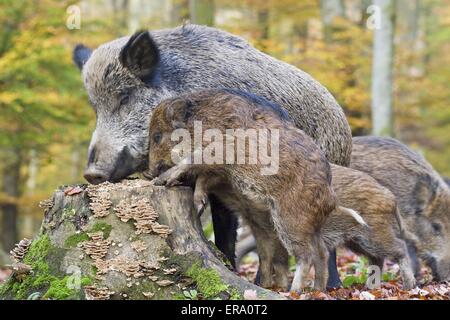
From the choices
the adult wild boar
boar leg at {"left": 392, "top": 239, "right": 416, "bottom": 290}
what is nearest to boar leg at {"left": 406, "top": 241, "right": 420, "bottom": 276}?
boar leg at {"left": 392, "top": 239, "right": 416, "bottom": 290}

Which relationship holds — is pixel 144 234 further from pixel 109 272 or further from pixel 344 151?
pixel 344 151

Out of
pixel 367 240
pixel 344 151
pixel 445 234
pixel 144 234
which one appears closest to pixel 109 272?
pixel 144 234

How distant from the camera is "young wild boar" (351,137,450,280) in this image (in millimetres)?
8086

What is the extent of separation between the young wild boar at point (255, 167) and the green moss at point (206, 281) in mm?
594

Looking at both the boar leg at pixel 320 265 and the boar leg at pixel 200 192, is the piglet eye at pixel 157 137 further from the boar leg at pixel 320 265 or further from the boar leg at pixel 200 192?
the boar leg at pixel 320 265

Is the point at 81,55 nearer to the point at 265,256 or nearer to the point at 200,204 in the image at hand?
the point at 200,204

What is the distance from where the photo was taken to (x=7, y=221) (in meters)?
17.8

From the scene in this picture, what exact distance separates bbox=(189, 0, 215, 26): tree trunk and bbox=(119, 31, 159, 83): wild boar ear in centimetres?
652

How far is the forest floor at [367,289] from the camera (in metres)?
5.31

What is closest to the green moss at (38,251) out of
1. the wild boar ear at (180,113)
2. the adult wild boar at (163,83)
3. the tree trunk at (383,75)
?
the adult wild boar at (163,83)

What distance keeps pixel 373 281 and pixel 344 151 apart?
1.52 m

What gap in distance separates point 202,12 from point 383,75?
3.71m

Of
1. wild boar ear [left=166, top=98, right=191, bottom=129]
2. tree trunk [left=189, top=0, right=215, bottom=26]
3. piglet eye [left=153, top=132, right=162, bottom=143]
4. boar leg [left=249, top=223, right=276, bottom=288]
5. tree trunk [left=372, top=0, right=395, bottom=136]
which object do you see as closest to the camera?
wild boar ear [left=166, top=98, right=191, bottom=129]

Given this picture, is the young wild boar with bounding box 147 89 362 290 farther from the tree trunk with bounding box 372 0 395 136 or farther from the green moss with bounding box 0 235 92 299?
the tree trunk with bounding box 372 0 395 136
